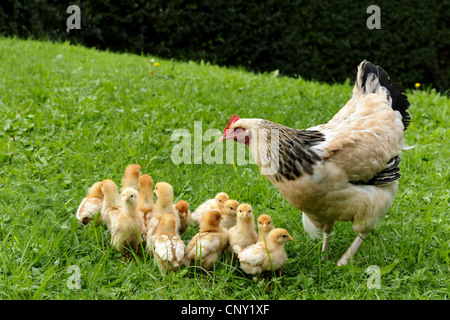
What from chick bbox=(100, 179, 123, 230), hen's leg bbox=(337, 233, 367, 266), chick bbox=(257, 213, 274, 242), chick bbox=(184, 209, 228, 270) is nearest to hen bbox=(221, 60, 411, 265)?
hen's leg bbox=(337, 233, 367, 266)

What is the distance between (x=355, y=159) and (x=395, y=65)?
9481 millimetres

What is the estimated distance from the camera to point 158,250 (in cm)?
379

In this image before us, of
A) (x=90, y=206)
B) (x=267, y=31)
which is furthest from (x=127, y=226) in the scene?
(x=267, y=31)

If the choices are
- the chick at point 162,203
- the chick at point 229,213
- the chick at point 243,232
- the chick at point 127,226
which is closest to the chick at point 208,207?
the chick at point 229,213

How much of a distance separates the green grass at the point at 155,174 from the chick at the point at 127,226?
0.12 m

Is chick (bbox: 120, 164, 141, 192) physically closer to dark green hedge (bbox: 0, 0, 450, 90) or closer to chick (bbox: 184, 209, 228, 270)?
chick (bbox: 184, 209, 228, 270)

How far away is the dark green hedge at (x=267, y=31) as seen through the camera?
35.1 feet

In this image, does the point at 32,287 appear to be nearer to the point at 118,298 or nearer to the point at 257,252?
the point at 118,298

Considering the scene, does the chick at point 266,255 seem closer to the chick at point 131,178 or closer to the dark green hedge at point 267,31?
the chick at point 131,178

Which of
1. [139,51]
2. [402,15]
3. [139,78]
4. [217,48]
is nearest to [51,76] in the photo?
[139,78]

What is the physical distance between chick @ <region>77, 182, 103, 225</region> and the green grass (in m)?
0.09

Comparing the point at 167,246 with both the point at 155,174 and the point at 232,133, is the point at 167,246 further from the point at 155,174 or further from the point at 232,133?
the point at 155,174

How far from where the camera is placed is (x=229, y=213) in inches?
177

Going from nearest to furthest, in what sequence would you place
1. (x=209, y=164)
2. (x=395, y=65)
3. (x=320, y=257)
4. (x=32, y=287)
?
(x=32, y=287) < (x=320, y=257) < (x=209, y=164) < (x=395, y=65)
